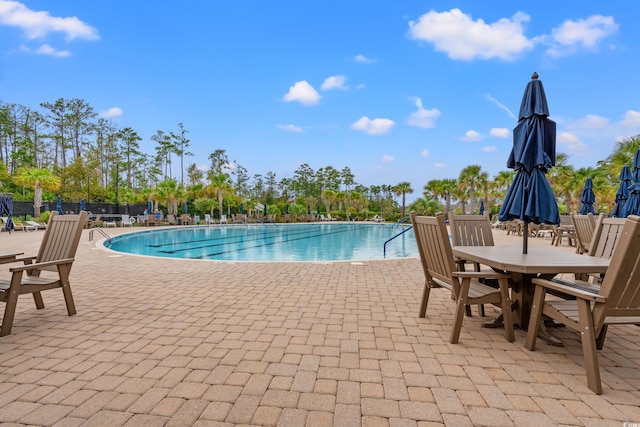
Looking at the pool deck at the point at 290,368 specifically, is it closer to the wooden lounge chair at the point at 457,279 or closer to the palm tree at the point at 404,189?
the wooden lounge chair at the point at 457,279

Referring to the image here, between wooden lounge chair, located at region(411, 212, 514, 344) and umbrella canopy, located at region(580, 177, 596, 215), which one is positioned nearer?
wooden lounge chair, located at region(411, 212, 514, 344)

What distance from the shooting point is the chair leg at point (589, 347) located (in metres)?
1.75

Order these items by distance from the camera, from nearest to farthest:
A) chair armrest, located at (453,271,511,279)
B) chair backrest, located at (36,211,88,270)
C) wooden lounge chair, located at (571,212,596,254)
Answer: chair armrest, located at (453,271,511,279) < chair backrest, located at (36,211,88,270) < wooden lounge chair, located at (571,212,596,254)

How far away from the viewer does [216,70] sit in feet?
79.7

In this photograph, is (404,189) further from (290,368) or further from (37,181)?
(290,368)

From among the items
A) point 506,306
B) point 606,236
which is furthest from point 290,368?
point 606,236

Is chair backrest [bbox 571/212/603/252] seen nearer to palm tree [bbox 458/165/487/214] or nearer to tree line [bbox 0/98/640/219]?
tree line [bbox 0/98/640/219]

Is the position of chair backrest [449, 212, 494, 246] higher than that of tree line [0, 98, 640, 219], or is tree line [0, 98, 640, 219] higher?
tree line [0, 98, 640, 219]

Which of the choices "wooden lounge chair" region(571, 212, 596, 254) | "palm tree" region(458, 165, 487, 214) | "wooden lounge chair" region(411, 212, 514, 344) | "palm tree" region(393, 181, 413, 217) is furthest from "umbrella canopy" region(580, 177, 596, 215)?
"palm tree" region(393, 181, 413, 217)

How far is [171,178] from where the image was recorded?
41062mm

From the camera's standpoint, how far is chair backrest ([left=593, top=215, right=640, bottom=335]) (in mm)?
1657

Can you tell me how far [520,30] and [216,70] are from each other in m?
20.7

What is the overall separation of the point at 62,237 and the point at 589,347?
4.43 metres

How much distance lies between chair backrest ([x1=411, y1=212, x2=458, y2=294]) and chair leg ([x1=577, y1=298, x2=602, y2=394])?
0.81 meters
